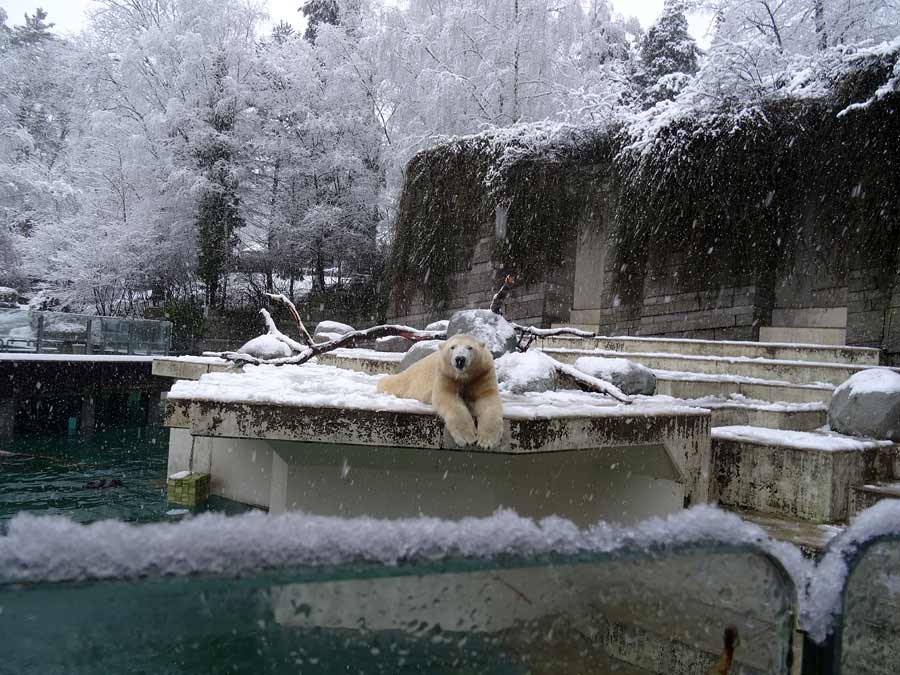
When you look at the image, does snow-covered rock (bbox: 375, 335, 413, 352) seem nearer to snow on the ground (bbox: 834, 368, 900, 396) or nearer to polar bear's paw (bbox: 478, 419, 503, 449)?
snow on the ground (bbox: 834, 368, 900, 396)

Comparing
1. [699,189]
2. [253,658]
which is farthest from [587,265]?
[253,658]

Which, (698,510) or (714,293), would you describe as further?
(714,293)

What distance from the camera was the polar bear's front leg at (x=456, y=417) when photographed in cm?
266

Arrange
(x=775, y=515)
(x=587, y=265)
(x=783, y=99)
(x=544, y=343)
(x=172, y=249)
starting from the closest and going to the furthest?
(x=775, y=515) → (x=544, y=343) → (x=783, y=99) → (x=587, y=265) → (x=172, y=249)

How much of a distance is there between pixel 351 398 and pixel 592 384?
5.68 feet

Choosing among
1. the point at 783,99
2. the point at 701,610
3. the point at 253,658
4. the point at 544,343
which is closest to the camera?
the point at 253,658

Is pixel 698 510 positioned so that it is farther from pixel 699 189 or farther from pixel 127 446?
pixel 127 446

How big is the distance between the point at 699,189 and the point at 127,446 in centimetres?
1001

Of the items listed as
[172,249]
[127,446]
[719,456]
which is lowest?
[127,446]

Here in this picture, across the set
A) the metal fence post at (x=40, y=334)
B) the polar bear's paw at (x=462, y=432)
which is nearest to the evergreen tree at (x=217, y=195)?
the metal fence post at (x=40, y=334)

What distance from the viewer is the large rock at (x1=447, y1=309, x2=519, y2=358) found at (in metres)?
4.56

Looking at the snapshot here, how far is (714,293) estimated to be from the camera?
9.26 metres

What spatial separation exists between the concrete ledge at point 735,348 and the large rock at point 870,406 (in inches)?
77.4

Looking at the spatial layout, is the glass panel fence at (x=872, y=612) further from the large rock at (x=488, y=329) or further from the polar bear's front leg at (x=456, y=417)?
the large rock at (x=488, y=329)
